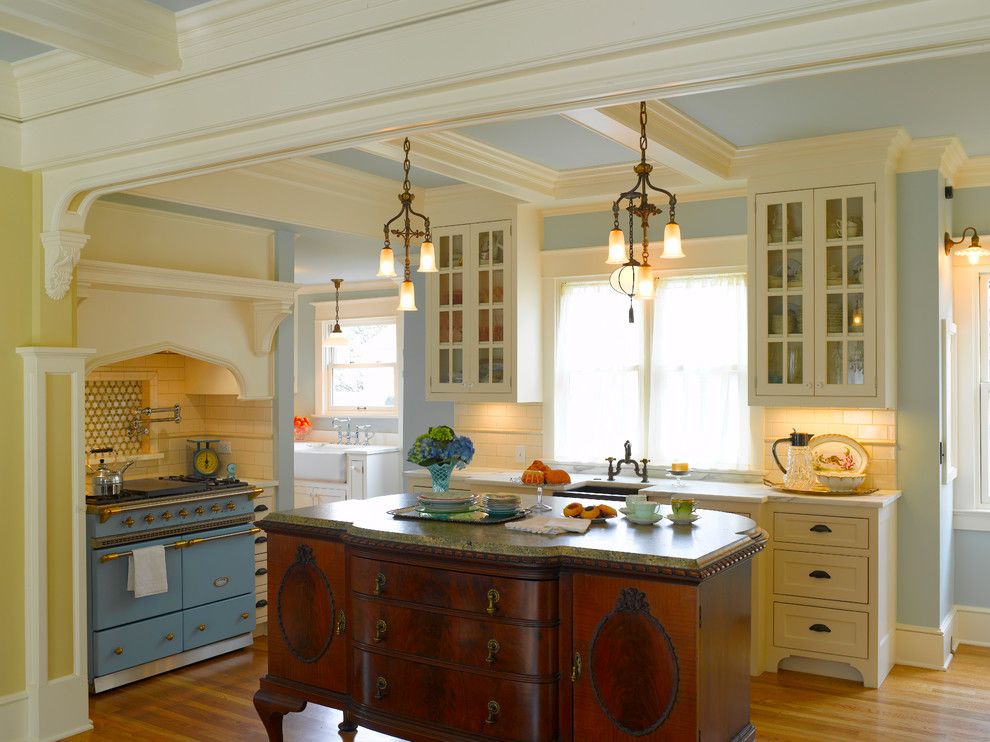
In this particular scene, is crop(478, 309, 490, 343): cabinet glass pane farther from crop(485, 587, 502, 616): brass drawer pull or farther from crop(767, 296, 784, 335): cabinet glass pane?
crop(485, 587, 502, 616): brass drawer pull

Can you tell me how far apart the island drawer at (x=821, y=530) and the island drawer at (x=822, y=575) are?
0.24ft

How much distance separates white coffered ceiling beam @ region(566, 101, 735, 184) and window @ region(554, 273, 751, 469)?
88 cm

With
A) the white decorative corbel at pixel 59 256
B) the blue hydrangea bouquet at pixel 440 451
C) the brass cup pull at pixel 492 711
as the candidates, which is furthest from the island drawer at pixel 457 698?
the white decorative corbel at pixel 59 256

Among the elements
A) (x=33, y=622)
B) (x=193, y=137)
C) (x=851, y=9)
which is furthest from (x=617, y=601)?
(x=33, y=622)

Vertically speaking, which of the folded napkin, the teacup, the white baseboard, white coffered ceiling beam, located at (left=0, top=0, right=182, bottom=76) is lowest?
the white baseboard

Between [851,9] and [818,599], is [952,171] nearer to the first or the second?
[818,599]

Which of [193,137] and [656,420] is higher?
[193,137]

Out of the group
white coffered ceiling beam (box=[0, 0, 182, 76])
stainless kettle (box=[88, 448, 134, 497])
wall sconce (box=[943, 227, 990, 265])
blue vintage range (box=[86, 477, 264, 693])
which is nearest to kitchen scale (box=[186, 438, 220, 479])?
blue vintage range (box=[86, 477, 264, 693])

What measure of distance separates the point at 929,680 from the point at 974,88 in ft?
10.3

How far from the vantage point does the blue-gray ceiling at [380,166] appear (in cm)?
560

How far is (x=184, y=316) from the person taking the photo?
19.1 feet

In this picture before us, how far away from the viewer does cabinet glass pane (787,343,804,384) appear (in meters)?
5.47

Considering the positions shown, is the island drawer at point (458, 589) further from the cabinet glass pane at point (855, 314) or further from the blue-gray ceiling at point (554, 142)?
the cabinet glass pane at point (855, 314)

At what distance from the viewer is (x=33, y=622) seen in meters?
4.31
